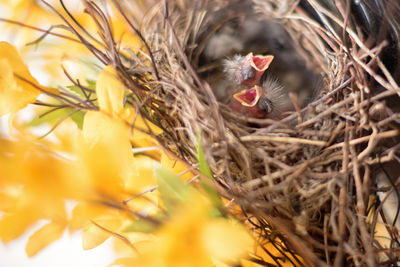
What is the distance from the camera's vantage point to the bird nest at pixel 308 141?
38cm

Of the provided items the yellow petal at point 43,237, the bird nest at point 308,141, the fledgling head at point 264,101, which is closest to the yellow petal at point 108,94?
the bird nest at point 308,141

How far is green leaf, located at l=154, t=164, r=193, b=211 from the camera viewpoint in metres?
0.33

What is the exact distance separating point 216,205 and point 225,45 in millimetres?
513

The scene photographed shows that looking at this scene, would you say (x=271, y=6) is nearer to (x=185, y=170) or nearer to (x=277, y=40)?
(x=277, y=40)

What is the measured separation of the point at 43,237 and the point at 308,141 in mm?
303

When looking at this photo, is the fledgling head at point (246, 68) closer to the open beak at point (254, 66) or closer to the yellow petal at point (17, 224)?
the open beak at point (254, 66)

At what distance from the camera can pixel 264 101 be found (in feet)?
2.40

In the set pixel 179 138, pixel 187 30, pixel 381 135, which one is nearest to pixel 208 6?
pixel 187 30

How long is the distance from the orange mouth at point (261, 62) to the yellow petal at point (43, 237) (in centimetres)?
51

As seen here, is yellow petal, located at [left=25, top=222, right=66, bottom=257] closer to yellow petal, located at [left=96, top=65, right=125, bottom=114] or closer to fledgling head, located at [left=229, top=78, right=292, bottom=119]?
yellow petal, located at [left=96, top=65, right=125, bottom=114]

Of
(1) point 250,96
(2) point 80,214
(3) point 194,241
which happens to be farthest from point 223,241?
(1) point 250,96

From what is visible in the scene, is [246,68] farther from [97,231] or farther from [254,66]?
[97,231]

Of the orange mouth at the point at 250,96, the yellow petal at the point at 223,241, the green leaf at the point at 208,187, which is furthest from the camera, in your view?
the orange mouth at the point at 250,96

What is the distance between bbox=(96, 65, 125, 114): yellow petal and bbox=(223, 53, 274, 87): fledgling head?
397 mm
